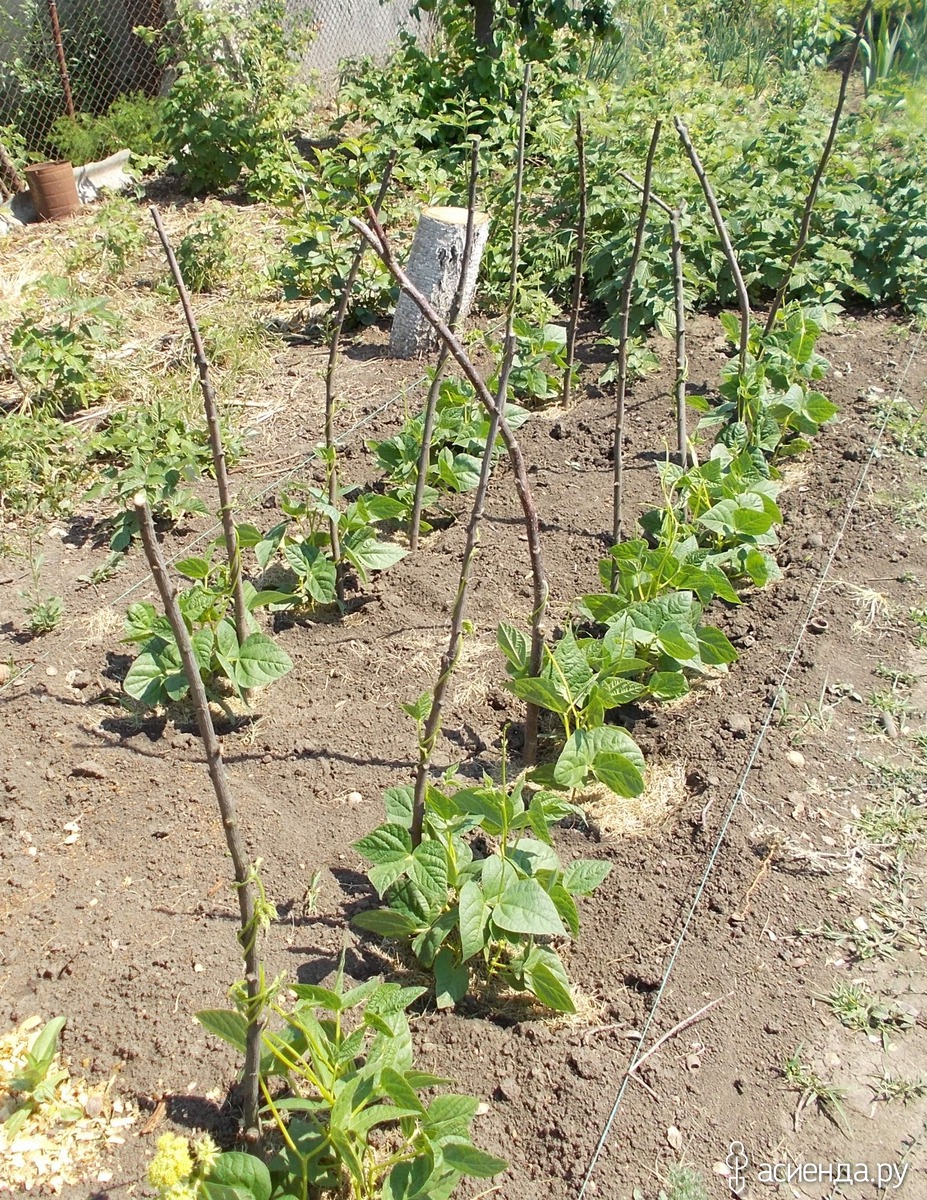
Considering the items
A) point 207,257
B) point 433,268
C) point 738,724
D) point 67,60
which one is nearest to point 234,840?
point 738,724

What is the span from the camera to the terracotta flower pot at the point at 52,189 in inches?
282

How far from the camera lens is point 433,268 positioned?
5.14 meters

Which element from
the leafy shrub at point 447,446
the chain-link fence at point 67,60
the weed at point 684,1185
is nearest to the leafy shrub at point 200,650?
the leafy shrub at point 447,446

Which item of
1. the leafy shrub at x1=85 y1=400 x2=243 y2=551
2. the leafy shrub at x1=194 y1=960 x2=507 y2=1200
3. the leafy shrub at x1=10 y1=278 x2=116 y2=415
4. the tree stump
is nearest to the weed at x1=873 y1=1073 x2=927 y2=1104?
the leafy shrub at x1=194 y1=960 x2=507 y2=1200

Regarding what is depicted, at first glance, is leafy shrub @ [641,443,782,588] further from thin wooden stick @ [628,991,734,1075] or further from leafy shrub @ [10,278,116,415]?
leafy shrub @ [10,278,116,415]

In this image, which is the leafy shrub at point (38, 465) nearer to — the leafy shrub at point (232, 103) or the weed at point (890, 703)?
the weed at point (890, 703)

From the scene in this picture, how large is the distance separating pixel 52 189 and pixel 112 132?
1036 millimetres

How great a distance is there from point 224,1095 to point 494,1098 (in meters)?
0.58

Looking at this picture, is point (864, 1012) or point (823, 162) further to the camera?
point (823, 162)

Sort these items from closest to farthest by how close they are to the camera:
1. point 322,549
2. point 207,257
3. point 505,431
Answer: point 505,431 < point 322,549 < point 207,257

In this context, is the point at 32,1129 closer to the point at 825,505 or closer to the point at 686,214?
the point at 825,505

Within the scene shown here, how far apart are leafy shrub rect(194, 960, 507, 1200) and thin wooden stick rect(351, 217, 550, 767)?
1.11m

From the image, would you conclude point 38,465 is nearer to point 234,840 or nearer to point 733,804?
point 234,840

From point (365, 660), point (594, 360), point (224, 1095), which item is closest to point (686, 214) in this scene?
point (594, 360)
